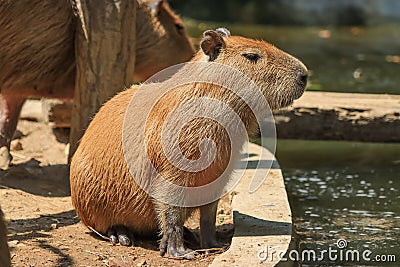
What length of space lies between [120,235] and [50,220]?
623 mm

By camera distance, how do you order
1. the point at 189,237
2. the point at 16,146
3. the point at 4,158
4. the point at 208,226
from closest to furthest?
1. the point at 208,226
2. the point at 189,237
3. the point at 4,158
4. the point at 16,146

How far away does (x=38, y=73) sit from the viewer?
620 centimetres

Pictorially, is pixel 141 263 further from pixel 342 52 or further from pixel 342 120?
pixel 342 52

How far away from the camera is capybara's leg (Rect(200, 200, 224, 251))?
186 inches

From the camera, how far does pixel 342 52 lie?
1263cm

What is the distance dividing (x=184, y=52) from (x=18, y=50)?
2.03m

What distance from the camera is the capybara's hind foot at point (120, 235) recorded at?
4.72 metres

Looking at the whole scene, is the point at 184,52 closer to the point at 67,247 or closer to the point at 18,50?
the point at 18,50

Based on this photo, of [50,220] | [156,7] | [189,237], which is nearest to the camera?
[189,237]

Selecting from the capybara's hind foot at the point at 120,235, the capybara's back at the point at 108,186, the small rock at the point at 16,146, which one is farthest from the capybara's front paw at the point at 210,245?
the small rock at the point at 16,146

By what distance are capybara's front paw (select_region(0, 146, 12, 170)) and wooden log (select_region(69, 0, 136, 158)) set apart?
1.85 ft

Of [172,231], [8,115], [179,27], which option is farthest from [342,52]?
[172,231]

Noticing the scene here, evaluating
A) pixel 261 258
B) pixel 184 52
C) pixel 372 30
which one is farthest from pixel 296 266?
pixel 372 30

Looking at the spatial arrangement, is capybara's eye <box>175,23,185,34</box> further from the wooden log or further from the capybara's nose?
the capybara's nose
